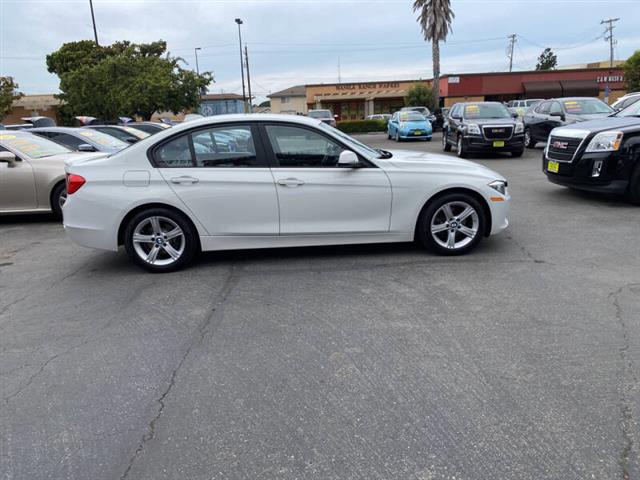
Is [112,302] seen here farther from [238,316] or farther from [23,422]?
[23,422]

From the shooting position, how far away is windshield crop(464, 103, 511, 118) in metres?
15.0

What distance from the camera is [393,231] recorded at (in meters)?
5.42

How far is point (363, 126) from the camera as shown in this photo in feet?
129

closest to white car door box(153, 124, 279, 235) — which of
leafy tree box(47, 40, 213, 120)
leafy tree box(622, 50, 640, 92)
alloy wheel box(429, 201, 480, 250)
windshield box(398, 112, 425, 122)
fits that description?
alloy wheel box(429, 201, 480, 250)

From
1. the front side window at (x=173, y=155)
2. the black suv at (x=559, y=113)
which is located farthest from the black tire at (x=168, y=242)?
the black suv at (x=559, y=113)

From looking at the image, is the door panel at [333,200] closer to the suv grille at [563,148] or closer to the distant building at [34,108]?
the suv grille at [563,148]

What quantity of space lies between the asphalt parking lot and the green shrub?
112 feet

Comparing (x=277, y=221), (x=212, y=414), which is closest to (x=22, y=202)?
(x=277, y=221)

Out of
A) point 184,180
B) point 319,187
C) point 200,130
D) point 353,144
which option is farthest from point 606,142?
point 184,180

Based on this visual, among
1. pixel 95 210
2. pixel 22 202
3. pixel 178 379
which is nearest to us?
pixel 178 379

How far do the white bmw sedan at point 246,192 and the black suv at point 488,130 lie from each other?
9.58 meters

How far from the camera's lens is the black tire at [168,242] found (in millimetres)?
5258

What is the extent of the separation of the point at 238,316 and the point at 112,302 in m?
1.32

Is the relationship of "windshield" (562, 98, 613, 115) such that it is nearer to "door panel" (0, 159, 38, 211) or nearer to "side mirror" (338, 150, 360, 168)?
"side mirror" (338, 150, 360, 168)
